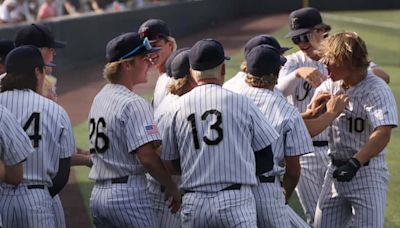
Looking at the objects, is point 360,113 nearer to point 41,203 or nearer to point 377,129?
point 377,129

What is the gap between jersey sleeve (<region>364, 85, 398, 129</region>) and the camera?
6.00 m

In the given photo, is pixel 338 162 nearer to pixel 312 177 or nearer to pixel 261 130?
pixel 312 177

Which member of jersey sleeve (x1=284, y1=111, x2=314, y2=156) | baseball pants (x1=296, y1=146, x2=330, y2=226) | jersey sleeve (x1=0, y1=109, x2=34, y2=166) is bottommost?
baseball pants (x1=296, y1=146, x2=330, y2=226)

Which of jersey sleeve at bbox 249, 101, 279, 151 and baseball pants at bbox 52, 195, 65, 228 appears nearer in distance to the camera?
jersey sleeve at bbox 249, 101, 279, 151

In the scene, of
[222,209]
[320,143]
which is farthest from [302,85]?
[222,209]

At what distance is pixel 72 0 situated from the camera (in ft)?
84.0

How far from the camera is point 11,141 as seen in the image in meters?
5.00

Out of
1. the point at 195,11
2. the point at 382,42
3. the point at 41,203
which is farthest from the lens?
the point at 195,11

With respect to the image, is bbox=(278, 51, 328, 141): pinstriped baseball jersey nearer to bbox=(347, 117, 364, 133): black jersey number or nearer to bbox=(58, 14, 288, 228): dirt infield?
bbox=(347, 117, 364, 133): black jersey number

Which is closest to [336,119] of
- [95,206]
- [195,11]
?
[95,206]

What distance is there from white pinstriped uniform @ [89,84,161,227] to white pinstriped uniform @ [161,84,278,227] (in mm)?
311

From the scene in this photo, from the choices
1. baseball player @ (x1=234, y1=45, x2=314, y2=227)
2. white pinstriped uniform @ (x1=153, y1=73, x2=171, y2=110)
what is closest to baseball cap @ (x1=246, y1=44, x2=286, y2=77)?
baseball player @ (x1=234, y1=45, x2=314, y2=227)

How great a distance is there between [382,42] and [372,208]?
1817 centimetres

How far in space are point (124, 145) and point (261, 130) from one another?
31.7 inches
